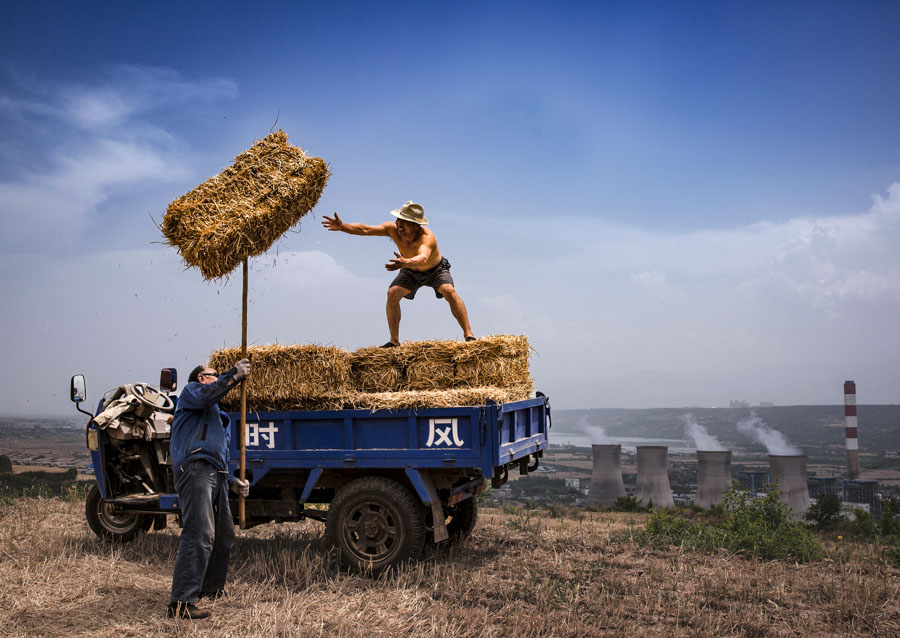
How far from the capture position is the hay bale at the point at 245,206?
7.20 metres

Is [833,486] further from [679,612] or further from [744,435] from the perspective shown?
[744,435]

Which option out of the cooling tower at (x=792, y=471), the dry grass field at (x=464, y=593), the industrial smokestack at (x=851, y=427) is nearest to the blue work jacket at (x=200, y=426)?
the dry grass field at (x=464, y=593)

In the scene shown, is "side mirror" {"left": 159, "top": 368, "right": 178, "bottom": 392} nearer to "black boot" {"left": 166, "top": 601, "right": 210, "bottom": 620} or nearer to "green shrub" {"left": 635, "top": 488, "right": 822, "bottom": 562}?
"black boot" {"left": 166, "top": 601, "right": 210, "bottom": 620}

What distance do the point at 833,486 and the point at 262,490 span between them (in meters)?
41.1

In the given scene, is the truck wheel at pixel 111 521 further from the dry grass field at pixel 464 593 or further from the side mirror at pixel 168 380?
the side mirror at pixel 168 380

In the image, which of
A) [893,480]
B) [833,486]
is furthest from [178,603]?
[893,480]

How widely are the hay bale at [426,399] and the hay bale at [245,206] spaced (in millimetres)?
1812

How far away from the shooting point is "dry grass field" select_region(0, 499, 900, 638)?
5633 mm

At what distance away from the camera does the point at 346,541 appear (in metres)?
7.17

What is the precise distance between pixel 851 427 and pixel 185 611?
64411mm

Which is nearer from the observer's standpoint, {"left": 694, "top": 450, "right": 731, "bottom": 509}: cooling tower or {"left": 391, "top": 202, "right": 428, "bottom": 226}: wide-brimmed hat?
{"left": 391, "top": 202, "right": 428, "bottom": 226}: wide-brimmed hat

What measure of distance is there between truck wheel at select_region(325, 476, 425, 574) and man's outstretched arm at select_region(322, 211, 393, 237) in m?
2.97

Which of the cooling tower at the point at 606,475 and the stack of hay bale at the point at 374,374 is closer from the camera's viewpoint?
A: the stack of hay bale at the point at 374,374

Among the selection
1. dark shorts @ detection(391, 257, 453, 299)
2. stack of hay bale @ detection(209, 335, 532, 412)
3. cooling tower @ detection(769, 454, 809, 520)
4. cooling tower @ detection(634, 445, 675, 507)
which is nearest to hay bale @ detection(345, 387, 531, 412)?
stack of hay bale @ detection(209, 335, 532, 412)
